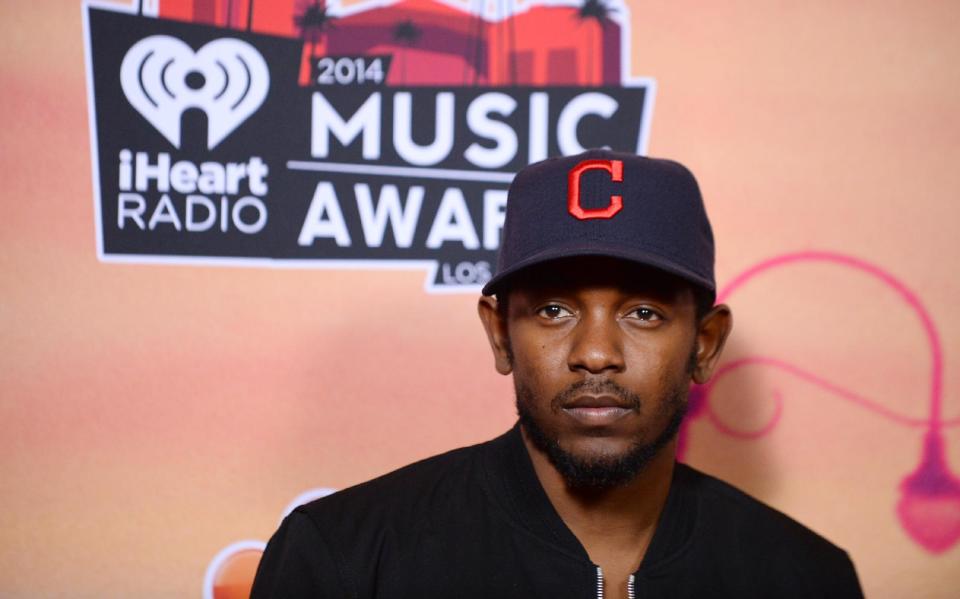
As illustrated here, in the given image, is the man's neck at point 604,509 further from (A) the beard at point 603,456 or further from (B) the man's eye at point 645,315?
(B) the man's eye at point 645,315

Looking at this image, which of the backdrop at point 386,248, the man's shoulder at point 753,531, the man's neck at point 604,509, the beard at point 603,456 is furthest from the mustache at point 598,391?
the backdrop at point 386,248

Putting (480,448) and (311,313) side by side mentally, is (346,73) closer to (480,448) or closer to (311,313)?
(311,313)

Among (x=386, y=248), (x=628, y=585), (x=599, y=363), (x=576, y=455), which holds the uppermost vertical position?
(x=386, y=248)

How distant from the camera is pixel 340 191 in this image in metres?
1.50

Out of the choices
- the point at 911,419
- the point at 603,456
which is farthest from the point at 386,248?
the point at 911,419

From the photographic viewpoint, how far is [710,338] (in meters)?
1.19

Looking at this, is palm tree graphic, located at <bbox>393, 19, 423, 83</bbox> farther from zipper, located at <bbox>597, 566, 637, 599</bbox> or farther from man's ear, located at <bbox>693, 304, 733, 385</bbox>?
zipper, located at <bbox>597, 566, 637, 599</bbox>

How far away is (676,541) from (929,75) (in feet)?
3.18

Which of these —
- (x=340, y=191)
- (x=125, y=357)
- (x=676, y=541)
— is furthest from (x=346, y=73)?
(x=676, y=541)

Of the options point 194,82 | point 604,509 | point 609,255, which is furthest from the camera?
point 194,82

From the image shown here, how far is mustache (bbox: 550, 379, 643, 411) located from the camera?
3.36 ft

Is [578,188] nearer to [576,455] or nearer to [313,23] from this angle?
[576,455]

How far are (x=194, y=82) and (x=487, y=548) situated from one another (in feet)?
2.91

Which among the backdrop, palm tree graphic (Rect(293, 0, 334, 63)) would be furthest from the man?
palm tree graphic (Rect(293, 0, 334, 63))
